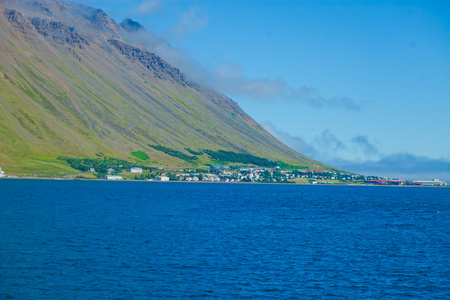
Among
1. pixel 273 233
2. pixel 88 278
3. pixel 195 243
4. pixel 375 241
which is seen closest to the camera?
pixel 88 278

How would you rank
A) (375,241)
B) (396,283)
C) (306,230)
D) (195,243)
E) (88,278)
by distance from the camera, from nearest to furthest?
1. (88,278)
2. (396,283)
3. (195,243)
4. (375,241)
5. (306,230)

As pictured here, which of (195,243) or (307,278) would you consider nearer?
(307,278)

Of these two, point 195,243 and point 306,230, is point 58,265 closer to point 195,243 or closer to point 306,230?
point 195,243

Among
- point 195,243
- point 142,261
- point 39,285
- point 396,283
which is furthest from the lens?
point 195,243

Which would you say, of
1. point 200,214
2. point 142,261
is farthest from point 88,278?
point 200,214

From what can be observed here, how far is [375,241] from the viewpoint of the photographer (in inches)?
3364

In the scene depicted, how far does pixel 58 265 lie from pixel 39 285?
26.9 ft

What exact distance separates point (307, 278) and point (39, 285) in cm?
3147

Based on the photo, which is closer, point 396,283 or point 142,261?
point 396,283

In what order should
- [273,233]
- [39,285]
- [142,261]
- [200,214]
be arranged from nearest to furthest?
1. [39,285]
2. [142,261]
3. [273,233]
4. [200,214]

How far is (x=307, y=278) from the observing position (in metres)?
56.7

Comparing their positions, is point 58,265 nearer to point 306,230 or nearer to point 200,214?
point 306,230

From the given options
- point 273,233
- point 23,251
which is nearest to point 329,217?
point 273,233

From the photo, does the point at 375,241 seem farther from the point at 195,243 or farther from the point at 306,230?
the point at 195,243
